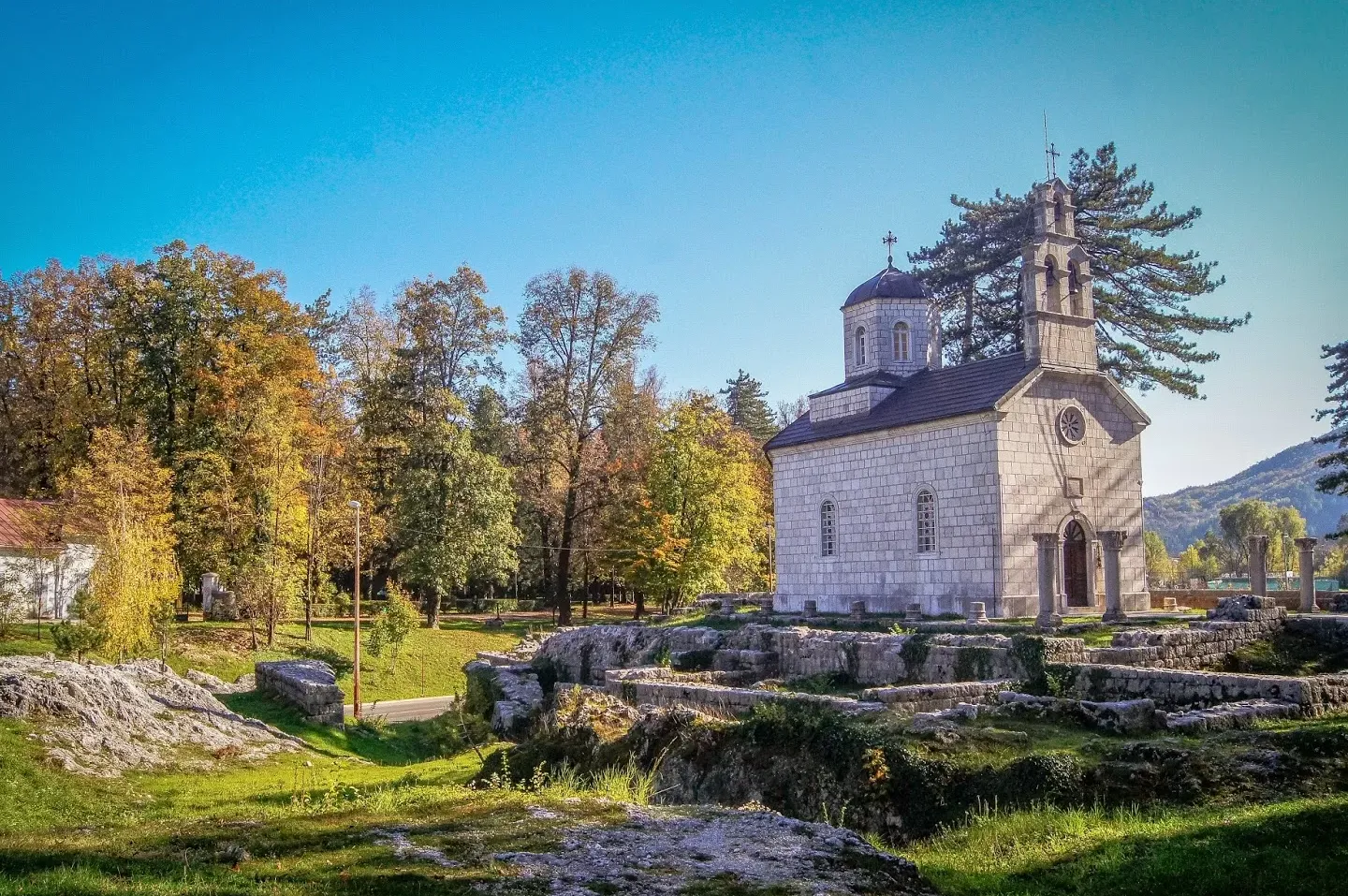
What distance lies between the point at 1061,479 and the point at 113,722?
23.6 m

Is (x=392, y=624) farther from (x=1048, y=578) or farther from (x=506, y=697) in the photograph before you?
(x=1048, y=578)

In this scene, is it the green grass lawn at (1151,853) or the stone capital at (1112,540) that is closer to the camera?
the green grass lawn at (1151,853)

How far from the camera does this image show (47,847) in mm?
6254

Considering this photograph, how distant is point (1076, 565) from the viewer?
29016 mm

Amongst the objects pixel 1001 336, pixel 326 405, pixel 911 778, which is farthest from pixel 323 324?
pixel 911 778

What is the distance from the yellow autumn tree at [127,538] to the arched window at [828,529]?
19.3 meters

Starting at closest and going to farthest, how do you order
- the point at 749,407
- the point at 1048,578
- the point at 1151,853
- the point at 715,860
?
the point at 715,860, the point at 1151,853, the point at 1048,578, the point at 749,407

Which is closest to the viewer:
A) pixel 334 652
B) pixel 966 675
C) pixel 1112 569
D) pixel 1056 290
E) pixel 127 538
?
pixel 966 675

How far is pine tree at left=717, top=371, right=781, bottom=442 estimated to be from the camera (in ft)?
244

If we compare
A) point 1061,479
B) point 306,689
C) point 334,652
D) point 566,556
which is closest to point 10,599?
point 334,652

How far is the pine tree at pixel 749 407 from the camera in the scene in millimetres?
74375

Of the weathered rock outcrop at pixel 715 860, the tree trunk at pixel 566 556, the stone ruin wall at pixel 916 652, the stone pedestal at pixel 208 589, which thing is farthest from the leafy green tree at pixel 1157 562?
the weathered rock outcrop at pixel 715 860

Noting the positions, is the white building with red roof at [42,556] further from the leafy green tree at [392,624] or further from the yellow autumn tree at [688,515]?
the yellow autumn tree at [688,515]

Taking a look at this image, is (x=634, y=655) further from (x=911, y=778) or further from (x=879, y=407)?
(x=911, y=778)
